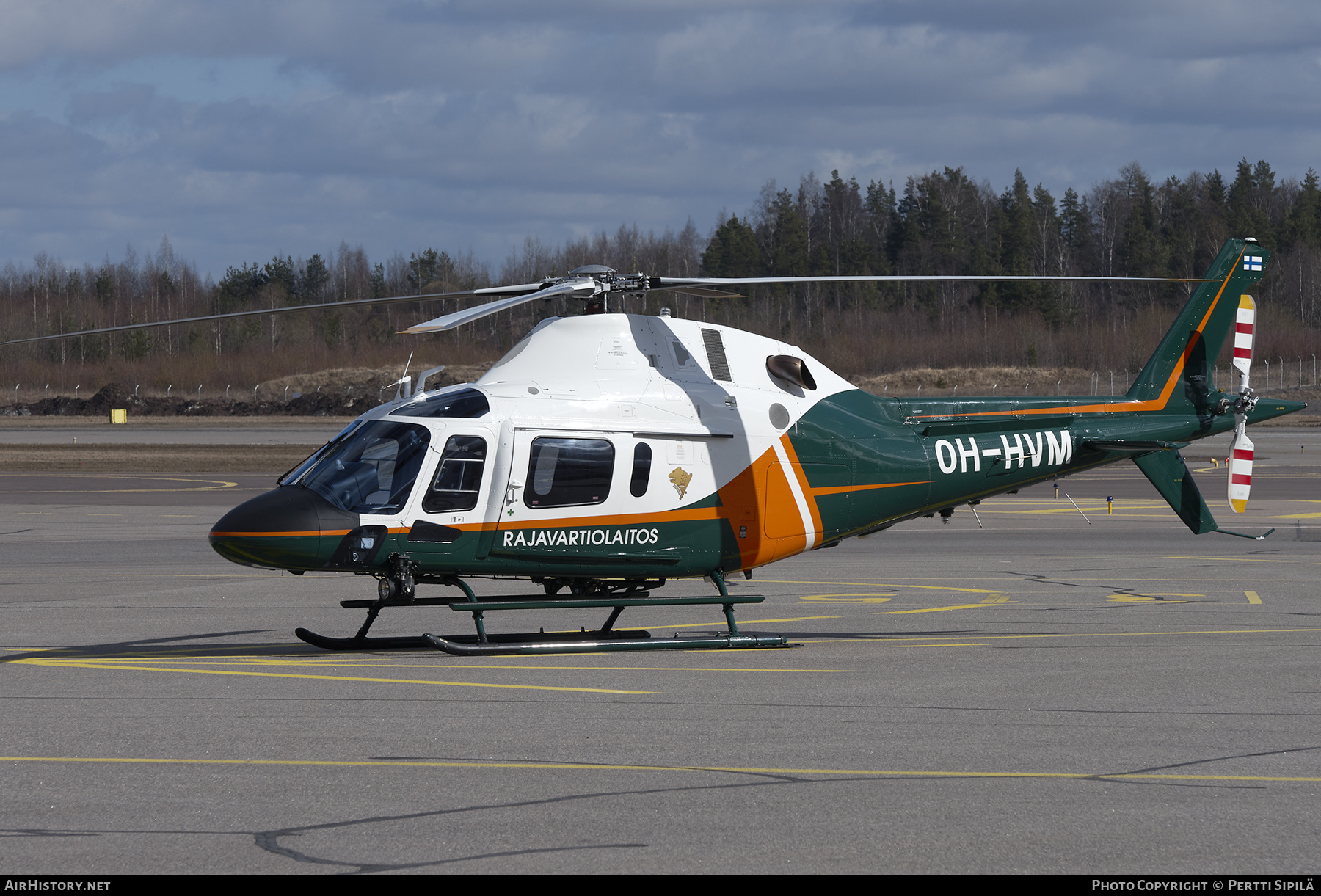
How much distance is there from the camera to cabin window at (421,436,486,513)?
10.7 metres

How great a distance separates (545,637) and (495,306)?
3.48m

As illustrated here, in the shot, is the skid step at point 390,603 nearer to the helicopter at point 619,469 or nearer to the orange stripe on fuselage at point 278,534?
the helicopter at point 619,469

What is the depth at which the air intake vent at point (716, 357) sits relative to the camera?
39.0 ft

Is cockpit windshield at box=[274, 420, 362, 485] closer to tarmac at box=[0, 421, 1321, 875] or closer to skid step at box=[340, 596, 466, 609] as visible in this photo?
skid step at box=[340, 596, 466, 609]

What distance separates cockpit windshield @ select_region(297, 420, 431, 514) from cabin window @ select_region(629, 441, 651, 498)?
6.43 feet

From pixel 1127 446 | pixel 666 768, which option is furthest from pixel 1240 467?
pixel 666 768

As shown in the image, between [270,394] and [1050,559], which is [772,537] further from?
[270,394]

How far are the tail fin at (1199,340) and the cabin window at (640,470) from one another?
257 inches

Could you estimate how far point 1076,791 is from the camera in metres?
6.68

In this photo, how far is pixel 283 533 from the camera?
10.2m

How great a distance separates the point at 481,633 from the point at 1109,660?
228 inches

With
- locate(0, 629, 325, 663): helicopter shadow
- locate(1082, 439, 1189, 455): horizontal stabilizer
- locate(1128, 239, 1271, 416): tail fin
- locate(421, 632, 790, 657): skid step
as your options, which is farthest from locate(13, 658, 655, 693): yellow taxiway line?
locate(1128, 239, 1271, 416): tail fin
